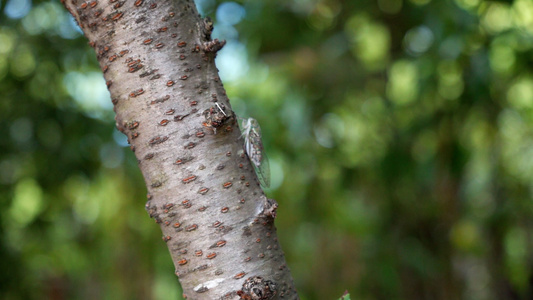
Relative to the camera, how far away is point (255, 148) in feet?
2.82

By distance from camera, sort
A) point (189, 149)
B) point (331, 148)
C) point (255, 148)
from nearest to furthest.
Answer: point (189, 149)
point (255, 148)
point (331, 148)

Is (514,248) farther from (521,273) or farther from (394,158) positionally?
(394,158)

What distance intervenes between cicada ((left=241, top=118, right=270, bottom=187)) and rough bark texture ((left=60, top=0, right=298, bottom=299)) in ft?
0.28

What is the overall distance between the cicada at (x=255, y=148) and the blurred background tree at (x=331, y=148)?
0.73m

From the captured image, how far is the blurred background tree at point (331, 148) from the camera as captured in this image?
1.94 m

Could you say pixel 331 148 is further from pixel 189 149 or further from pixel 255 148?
pixel 189 149

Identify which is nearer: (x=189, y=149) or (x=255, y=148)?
(x=189, y=149)

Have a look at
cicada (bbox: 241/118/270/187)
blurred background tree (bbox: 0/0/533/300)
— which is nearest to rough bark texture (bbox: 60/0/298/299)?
cicada (bbox: 241/118/270/187)

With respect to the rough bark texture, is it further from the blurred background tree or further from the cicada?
the blurred background tree

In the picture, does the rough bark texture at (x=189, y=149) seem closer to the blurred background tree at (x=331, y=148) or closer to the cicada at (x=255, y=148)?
the cicada at (x=255, y=148)

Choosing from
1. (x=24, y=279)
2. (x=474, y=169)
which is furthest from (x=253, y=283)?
(x=474, y=169)

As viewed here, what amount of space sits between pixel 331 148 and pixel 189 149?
5.54 ft

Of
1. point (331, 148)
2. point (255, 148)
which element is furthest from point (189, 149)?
Result: point (331, 148)

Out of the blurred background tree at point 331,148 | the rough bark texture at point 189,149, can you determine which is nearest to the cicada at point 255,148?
the rough bark texture at point 189,149
